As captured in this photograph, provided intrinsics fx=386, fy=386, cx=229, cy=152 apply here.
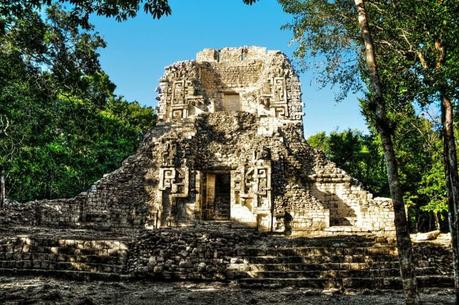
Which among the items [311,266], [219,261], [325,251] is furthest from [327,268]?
[219,261]

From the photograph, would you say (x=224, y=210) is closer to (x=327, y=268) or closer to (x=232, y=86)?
(x=327, y=268)

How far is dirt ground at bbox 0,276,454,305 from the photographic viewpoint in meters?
6.45

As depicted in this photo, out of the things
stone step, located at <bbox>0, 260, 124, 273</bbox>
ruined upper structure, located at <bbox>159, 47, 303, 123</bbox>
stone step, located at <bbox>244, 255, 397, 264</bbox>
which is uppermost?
ruined upper structure, located at <bbox>159, 47, 303, 123</bbox>

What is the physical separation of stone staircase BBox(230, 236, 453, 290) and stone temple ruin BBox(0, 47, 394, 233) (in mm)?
5348

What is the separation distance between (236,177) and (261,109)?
23.8ft

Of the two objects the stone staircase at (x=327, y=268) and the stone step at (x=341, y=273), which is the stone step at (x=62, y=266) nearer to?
the stone staircase at (x=327, y=268)

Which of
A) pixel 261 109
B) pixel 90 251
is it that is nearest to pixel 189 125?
pixel 261 109

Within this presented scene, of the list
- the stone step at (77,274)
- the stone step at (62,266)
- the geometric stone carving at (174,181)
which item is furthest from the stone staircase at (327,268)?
the geometric stone carving at (174,181)

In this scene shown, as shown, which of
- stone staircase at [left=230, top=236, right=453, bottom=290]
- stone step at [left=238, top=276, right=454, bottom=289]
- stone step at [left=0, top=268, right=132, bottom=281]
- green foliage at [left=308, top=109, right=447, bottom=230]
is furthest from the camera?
green foliage at [left=308, top=109, right=447, bottom=230]

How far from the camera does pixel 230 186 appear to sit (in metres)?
18.2

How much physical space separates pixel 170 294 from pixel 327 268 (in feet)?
11.5

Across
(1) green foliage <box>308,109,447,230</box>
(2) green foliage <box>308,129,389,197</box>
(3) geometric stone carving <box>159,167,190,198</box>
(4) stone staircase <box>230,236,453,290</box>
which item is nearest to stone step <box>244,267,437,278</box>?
(4) stone staircase <box>230,236,453,290</box>

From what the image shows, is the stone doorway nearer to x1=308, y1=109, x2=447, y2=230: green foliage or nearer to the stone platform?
the stone platform

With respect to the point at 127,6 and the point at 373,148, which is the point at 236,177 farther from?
the point at 373,148
